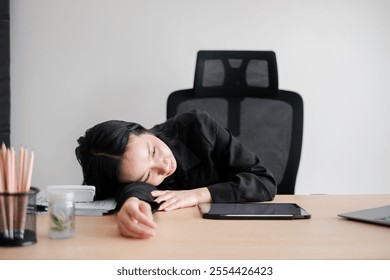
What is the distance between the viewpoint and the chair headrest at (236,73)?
6.80 ft

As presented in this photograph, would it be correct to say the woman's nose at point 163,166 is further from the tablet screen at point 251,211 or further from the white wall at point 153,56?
the white wall at point 153,56

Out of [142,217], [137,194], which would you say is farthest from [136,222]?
[137,194]

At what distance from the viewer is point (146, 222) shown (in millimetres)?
972

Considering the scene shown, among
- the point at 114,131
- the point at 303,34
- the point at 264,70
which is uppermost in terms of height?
the point at 303,34

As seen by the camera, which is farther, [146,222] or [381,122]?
[381,122]

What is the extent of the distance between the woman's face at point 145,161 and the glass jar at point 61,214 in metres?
0.41

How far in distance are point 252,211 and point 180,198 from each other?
0.20 metres

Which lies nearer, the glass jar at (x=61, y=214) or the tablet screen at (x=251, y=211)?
the glass jar at (x=61, y=214)

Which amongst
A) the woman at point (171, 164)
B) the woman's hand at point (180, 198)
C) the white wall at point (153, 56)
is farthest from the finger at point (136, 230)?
the white wall at point (153, 56)

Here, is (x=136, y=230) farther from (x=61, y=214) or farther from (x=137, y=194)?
(x=137, y=194)

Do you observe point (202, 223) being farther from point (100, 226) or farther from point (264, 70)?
point (264, 70)

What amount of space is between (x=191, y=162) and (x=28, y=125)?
→ 4.24ft
